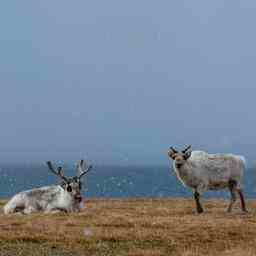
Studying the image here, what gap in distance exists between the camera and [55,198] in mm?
24719

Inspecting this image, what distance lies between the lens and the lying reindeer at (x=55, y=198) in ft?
79.9

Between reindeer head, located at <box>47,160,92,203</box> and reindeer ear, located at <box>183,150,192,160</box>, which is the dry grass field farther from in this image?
reindeer ear, located at <box>183,150,192,160</box>

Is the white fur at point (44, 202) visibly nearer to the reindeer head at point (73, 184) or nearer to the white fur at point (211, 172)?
the reindeer head at point (73, 184)

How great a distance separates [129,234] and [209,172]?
7.75 meters

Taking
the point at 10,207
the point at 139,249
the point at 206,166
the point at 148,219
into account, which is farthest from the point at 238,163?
the point at 139,249

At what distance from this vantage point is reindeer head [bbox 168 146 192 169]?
25641 mm

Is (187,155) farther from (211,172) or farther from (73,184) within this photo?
(73,184)

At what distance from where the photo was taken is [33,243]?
17.7 meters

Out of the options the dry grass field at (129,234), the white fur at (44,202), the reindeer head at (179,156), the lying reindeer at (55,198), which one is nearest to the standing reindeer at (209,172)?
the reindeer head at (179,156)

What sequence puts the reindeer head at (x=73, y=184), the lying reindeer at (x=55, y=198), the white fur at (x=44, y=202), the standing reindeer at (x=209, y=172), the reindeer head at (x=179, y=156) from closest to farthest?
1. the reindeer head at (x=73, y=184)
2. the lying reindeer at (x=55, y=198)
3. the white fur at (x=44, y=202)
4. the reindeer head at (x=179, y=156)
5. the standing reindeer at (x=209, y=172)

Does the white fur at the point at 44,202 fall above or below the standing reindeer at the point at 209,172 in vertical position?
below

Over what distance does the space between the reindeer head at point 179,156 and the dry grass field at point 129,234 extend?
176 centimetres

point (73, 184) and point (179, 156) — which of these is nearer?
point (73, 184)

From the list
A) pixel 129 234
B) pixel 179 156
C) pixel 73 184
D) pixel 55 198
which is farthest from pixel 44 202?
pixel 129 234
